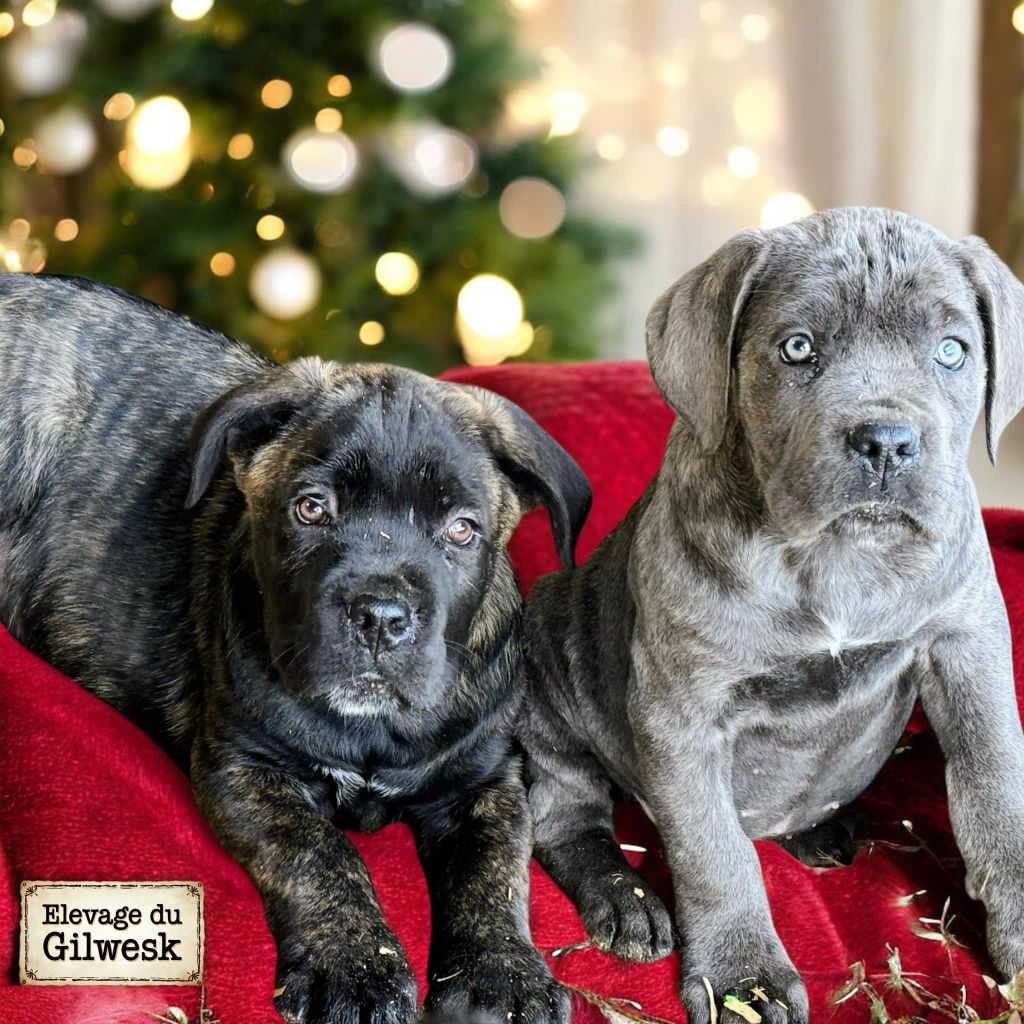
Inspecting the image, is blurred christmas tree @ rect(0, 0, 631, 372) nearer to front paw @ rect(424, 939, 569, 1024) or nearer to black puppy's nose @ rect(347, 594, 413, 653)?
black puppy's nose @ rect(347, 594, 413, 653)

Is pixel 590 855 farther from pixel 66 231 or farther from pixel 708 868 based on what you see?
pixel 66 231

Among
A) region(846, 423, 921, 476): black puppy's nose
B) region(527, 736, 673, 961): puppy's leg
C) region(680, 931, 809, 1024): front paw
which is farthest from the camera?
Answer: region(527, 736, 673, 961): puppy's leg

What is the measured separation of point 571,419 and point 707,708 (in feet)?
4.98

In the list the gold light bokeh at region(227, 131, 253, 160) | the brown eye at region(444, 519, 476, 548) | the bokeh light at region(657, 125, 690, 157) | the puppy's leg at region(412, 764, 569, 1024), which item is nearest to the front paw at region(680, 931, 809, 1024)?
the puppy's leg at region(412, 764, 569, 1024)

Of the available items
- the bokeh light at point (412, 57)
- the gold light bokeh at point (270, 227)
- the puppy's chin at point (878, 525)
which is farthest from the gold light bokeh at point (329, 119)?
the puppy's chin at point (878, 525)

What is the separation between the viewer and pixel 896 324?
2408 millimetres

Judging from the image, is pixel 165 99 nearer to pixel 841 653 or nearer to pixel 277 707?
pixel 277 707

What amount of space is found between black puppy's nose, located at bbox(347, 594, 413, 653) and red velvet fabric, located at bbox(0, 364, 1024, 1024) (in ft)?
1.86

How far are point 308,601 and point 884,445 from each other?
115 cm

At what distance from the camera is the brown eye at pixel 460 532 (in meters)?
2.86

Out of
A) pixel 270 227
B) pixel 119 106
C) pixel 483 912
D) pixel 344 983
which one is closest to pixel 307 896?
pixel 344 983

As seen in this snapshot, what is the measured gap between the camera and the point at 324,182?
18.6 ft

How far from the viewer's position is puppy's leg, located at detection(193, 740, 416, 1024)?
2379 mm

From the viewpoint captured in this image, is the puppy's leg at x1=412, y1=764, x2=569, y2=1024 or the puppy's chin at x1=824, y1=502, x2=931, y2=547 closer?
the puppy's chin at x1=824, y1=502, x2=931, y2=547
